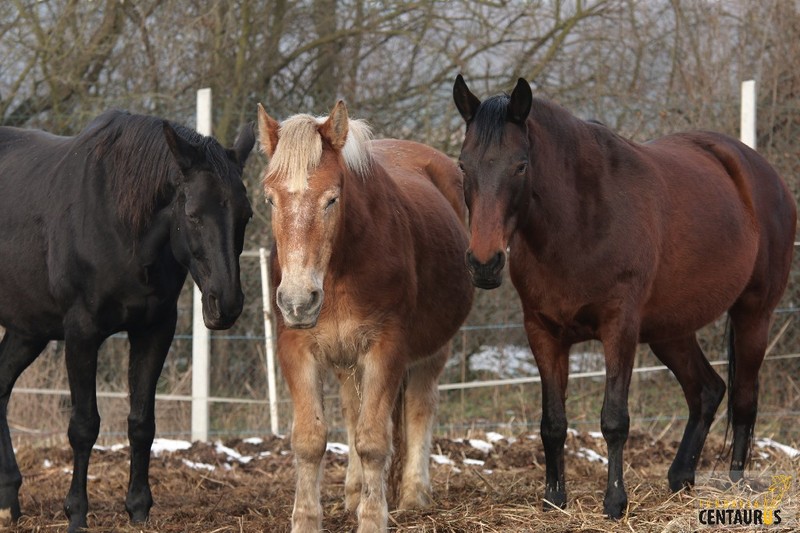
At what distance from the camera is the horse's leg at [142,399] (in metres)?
5.07

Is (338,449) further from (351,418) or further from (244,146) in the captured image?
(244,146)

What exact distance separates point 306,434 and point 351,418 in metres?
0.98

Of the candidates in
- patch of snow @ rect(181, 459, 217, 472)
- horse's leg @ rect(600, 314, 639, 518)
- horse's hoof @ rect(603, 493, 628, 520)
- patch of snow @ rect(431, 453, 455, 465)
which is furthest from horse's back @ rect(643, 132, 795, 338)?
patch of snow @ rect(181, 459, 217, 472)

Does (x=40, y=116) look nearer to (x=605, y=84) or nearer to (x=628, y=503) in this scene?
(x=605, y=84)

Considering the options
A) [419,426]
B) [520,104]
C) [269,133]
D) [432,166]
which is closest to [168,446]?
[419,426]

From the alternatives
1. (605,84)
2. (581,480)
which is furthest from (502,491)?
(605,84)

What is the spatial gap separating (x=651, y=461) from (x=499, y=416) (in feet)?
8.05

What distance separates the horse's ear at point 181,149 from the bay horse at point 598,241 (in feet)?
4.21

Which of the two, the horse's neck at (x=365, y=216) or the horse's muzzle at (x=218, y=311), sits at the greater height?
the horse's neck at (x=365, y=216)

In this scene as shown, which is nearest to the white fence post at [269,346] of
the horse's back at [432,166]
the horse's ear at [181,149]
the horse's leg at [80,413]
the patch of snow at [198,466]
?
the patch of snow at [198,466]

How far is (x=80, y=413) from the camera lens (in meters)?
4.89

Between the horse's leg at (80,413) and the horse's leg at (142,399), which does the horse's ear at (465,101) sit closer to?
the horse's leg at (142,399)

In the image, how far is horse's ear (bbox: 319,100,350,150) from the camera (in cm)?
427

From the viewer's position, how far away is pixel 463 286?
5.55 meters
